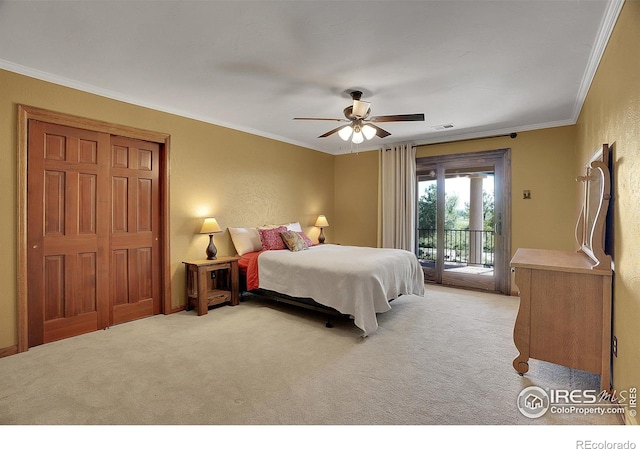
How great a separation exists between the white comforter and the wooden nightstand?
416 millimetres

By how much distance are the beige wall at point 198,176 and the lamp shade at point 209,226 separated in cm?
19

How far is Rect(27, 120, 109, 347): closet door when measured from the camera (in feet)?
9.57

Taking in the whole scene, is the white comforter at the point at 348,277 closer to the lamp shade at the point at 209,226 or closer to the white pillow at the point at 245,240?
the white pillow at the point at 245,240

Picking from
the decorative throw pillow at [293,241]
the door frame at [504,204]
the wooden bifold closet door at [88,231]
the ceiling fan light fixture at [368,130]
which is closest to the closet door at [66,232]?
the wooden bifold closet door at [88,231]

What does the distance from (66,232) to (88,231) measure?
19 cm

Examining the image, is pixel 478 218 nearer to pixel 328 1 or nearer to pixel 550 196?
pixel 550 196

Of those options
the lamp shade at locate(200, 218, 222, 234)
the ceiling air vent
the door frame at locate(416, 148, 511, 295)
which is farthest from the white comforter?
the ceiling air vent

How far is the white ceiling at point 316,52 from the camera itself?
2008mm

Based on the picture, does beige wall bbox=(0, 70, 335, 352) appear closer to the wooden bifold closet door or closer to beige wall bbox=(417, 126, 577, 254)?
the wooden bifold closet door

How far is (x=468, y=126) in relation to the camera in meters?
4.68

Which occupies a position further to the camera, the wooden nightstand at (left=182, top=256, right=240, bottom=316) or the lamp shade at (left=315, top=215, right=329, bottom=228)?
the lamp shade at (left=315, top=215, right=329, bottom=228)

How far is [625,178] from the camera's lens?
6.13 ft
